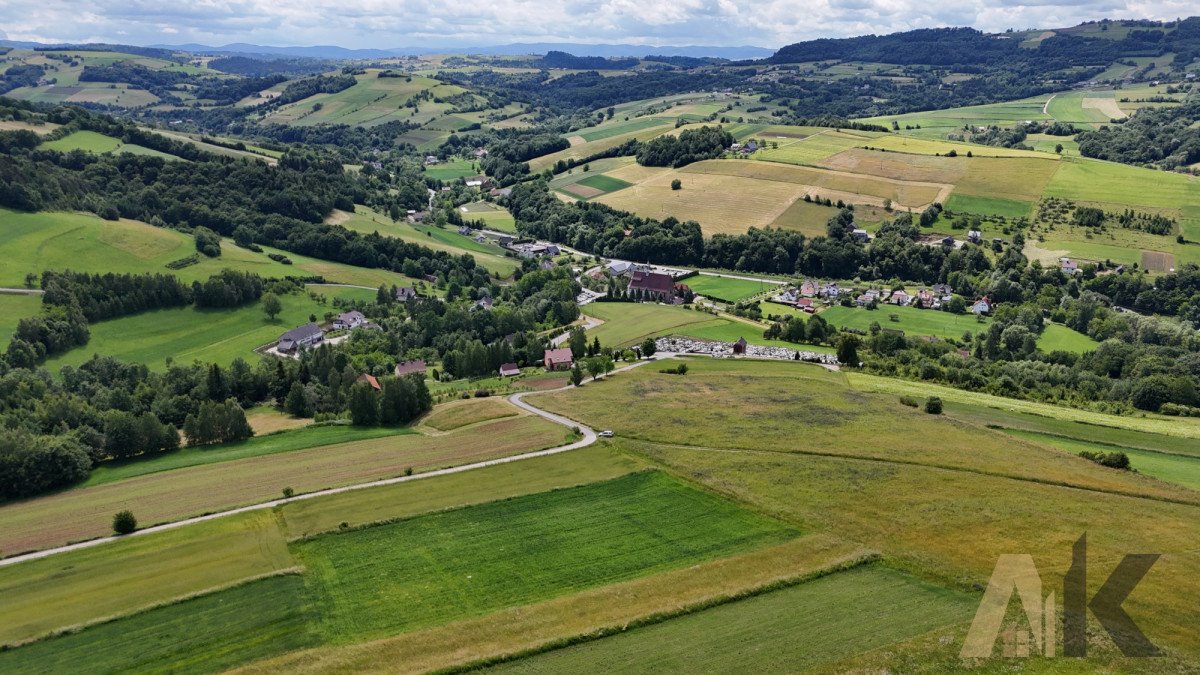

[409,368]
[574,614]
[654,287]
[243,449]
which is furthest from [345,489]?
[654,287]

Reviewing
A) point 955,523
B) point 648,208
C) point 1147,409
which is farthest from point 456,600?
point 648,208

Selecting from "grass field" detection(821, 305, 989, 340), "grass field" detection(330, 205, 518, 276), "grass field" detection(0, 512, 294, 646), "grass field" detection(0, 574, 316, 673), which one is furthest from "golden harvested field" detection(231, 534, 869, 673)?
"grass field" detection(330, 205, 518, 276)

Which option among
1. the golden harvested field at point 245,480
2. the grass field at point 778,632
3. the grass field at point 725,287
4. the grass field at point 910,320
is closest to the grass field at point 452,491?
the golden harvested field at point 245,480

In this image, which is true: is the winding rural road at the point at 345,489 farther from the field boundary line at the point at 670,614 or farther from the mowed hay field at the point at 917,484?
the field boundary line at the point at 670,614

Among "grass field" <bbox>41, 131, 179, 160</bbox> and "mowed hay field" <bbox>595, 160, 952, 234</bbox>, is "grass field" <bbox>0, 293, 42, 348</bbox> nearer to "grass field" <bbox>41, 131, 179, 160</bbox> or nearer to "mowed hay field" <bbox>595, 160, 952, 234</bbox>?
"grass field" <bbox>41, 131, 179, 160</bbox>

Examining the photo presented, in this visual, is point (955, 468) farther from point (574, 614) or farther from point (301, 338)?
point (301, 338)

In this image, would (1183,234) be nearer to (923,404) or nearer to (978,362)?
(978,362)
